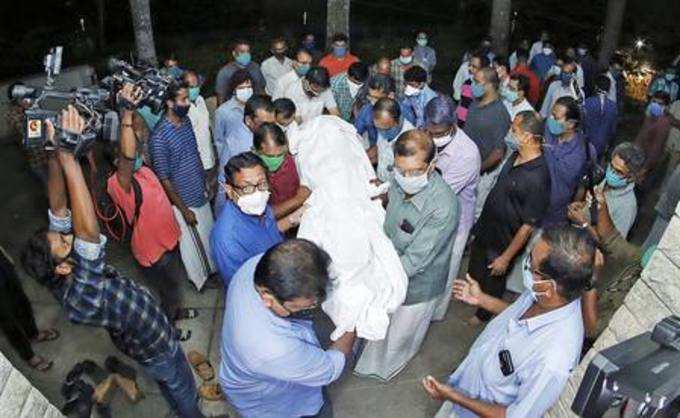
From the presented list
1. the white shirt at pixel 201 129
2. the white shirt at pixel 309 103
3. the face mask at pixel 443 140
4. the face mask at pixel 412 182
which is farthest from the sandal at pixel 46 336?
the face mask at pixel 443 140

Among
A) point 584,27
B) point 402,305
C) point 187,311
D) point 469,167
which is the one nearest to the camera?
point 402,305

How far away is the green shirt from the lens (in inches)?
130

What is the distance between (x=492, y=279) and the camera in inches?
167

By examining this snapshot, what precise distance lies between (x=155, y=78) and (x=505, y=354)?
279cm

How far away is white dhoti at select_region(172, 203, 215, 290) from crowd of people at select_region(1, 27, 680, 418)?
18 mm

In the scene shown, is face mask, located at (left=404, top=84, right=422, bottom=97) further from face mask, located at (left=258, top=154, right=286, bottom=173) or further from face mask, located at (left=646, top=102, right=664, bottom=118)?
face mask, located at (left=646, top=102, right=664, bottom=118)

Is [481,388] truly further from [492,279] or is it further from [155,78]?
[155,78]

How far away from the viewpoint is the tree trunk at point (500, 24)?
10578 millimetres

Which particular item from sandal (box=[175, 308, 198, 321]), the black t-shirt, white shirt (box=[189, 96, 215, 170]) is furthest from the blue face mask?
white shirt (box=[189, 96, 215, 170])

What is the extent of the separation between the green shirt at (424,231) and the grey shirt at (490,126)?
1.71 m

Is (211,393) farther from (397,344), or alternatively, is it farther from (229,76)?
(229,76)

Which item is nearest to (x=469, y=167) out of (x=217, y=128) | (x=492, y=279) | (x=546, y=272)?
(x=492, y=279)

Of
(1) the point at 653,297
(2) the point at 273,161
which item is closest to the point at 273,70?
(2) the point at 273,161

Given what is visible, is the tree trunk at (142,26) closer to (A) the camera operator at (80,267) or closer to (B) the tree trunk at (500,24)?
(B) the tree trunk at (500,24)
